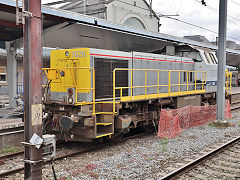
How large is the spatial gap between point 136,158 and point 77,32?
7.14 metres

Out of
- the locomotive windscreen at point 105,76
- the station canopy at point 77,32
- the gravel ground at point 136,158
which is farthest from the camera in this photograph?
the station canopy at point 77,32

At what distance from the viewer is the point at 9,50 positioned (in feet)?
39.2

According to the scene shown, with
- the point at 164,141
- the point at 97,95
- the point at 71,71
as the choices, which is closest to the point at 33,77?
the point at 71,71

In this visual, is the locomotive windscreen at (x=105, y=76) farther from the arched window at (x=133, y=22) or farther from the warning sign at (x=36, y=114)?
the arched window at (x=133, y=22)

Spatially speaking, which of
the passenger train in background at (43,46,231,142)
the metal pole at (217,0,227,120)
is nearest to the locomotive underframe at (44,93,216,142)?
the passenger train in background at (43,46,231,142)

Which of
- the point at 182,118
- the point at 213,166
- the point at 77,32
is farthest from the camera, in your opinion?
the point at 77,32

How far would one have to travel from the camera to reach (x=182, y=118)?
9.82m

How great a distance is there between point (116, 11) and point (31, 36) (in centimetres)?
2554

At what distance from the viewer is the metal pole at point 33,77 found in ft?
11.8

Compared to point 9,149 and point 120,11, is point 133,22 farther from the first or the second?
point 9,149

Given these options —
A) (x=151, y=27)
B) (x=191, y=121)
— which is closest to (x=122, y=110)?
(x=191, y=121)

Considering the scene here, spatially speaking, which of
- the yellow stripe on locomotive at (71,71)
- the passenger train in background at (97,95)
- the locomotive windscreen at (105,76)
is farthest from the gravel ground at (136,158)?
the yellow stripe on locomotive at (71,71)

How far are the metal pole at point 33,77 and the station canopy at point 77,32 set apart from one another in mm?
4647

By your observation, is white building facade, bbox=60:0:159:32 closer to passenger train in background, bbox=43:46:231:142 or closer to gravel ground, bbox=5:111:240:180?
passenger train in background, bbox=43:46:231:142
